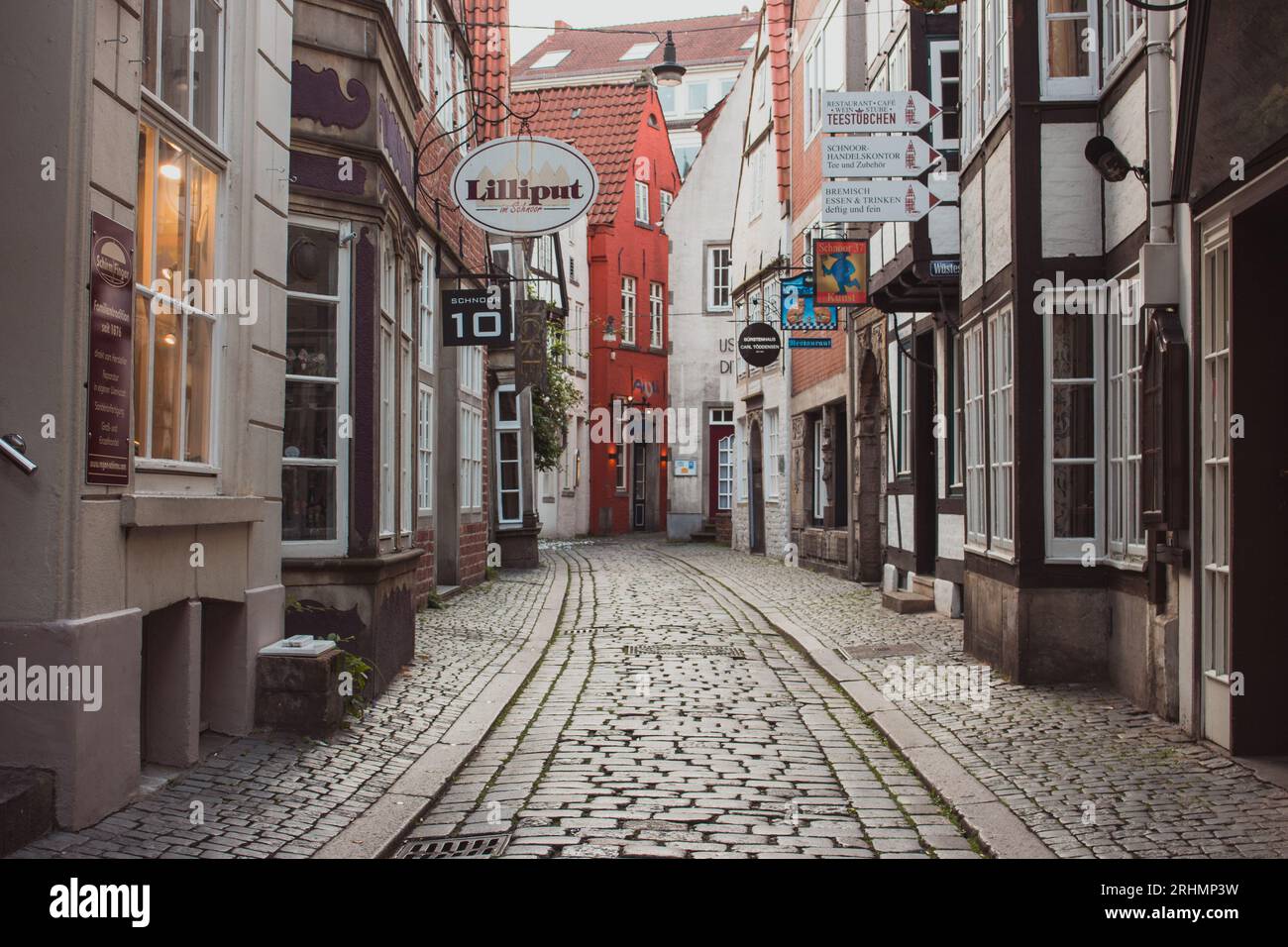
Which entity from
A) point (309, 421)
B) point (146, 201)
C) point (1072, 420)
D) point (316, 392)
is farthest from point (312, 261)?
point (1072, 420)

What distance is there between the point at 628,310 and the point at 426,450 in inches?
1171

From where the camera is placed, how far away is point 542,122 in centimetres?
4459

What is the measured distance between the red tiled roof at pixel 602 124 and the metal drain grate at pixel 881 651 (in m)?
32.2

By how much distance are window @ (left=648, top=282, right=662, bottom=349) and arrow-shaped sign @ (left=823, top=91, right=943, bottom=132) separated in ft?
107

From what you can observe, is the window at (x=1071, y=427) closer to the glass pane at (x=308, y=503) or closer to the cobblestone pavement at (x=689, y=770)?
the cobblestone pavement at (x=689, y=770)

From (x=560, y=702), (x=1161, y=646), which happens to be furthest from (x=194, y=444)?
(x=1161, y=646)

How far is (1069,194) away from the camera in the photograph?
991cm

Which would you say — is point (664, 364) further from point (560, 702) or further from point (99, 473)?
point (99, 473)

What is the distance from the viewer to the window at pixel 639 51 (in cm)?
6079

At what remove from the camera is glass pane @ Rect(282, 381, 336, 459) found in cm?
917

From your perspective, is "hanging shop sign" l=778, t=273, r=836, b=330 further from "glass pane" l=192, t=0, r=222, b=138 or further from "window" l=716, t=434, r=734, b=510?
"window" l=716, t=434, r=734, b=510

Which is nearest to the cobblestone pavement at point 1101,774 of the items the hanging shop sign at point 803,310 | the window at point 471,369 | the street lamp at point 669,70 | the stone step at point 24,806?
the stone step at point 24,806

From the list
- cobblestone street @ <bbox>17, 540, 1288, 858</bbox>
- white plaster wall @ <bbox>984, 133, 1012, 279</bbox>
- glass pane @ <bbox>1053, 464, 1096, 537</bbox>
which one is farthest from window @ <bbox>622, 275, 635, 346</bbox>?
glass pane @ <bbox>1053, 464, 1096, 537</bbox>

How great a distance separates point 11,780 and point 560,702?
15.4ft
